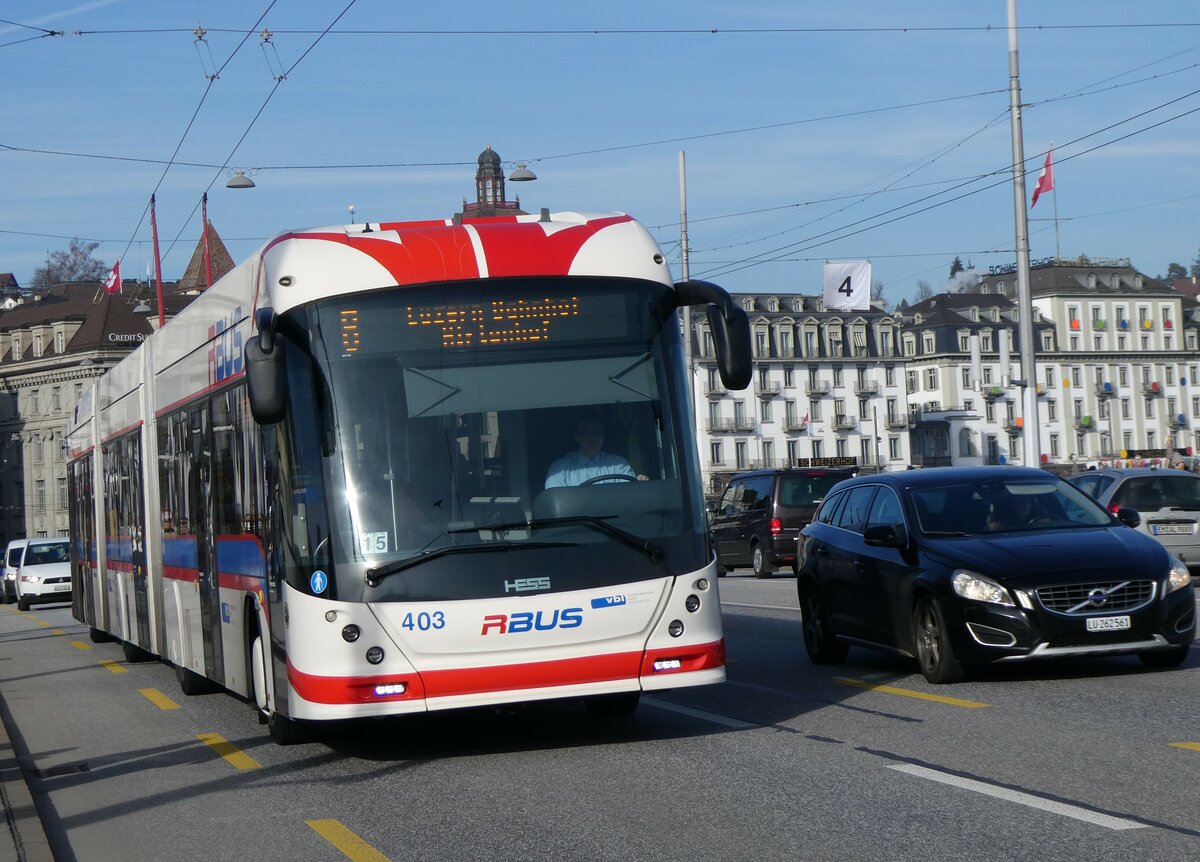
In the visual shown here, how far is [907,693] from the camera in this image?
12469mm

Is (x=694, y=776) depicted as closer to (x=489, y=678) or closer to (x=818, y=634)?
(x=489, y=678)

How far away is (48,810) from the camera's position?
952 centimetres

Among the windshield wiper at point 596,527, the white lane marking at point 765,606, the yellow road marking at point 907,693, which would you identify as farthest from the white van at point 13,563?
the windshield wiper at point 596,527

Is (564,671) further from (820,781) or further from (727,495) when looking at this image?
(727,495)

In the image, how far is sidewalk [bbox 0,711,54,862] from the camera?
7750mm

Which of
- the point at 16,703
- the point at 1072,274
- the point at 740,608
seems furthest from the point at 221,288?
the point at 1072,274

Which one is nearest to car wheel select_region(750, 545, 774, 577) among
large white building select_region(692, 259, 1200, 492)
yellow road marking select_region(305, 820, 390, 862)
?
yellow road marking select_region(305, 820, 390, 862)

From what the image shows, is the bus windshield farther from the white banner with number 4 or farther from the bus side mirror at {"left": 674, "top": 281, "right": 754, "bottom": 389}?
the white banner with number 4

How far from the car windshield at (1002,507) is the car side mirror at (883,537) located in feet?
0.70

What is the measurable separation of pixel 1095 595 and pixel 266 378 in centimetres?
579

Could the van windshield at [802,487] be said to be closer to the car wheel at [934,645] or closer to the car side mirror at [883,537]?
the car side mirror at [883,537]

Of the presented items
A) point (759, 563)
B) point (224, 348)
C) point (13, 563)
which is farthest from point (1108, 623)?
point (13, 563)

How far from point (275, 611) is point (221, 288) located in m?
3.17

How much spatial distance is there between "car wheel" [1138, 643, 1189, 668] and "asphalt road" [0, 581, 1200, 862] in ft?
0.39
